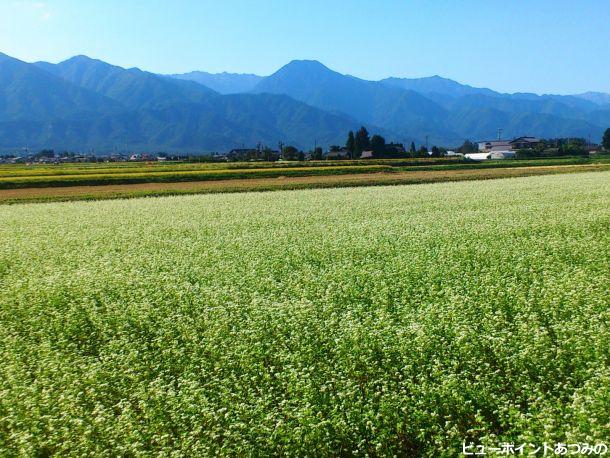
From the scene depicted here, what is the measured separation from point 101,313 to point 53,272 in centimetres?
663

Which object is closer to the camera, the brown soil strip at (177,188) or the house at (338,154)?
the brown soil strip at (177,188)

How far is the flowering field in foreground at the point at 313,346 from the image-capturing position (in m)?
7.32

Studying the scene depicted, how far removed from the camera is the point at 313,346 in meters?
10.1

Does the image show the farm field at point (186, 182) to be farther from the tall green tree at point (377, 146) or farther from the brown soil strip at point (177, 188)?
the tall green tree at point (377, 146)

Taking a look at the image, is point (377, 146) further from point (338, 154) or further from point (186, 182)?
point (186, 182)

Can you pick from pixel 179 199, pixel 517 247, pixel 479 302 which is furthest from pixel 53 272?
pixel 179 199

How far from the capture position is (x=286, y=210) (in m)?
36.3

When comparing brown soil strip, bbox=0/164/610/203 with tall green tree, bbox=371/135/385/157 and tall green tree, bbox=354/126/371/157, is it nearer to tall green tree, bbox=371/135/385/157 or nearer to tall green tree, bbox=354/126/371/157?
tall green tree, bbox=371/135/385/157

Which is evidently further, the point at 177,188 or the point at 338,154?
the point at 338,154

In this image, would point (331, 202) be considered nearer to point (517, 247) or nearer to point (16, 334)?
point (517, 247)

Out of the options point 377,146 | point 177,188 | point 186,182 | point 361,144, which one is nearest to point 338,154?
point 361,144

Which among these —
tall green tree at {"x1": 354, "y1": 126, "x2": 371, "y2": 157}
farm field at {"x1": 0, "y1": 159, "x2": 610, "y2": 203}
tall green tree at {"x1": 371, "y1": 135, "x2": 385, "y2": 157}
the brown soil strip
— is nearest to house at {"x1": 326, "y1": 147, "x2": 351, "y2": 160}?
tall green tree at {"x1": 354, "y1": 126, "x2": 371, "y2": 157}

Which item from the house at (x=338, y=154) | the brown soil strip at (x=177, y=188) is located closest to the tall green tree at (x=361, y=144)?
the house at (x=338, y=154)

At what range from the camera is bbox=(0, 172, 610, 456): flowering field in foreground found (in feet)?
24.0
